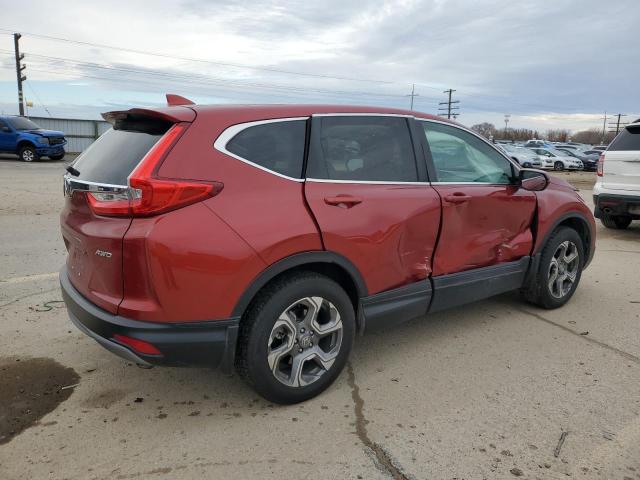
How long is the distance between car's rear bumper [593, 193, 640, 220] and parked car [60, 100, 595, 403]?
16.9 ft

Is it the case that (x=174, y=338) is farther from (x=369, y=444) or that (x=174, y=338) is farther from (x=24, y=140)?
(x=24, y=140)

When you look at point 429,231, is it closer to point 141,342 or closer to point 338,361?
point 338,361

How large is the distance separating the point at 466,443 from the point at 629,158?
6.83 m

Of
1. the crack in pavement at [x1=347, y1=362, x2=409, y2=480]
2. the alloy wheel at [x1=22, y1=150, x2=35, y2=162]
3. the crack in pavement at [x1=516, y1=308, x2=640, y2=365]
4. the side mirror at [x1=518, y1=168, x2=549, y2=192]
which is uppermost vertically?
the side mirror at [x1=518, y1=168, x2=549, y2=192]

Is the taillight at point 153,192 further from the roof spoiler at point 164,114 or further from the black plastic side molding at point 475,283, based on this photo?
the black plastic side molding at point 475,283

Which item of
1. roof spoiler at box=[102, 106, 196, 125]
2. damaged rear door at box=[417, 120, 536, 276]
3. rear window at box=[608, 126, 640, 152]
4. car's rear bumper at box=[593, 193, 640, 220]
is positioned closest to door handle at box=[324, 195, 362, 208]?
damaged rear door at box=[417, 120, 536, 276]

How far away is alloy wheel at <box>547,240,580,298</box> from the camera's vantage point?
184 inches

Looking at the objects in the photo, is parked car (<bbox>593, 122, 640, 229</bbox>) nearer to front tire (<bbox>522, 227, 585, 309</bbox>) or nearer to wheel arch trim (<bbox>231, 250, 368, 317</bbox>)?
front tire (<bbox>522, 227, 585, 309</bbox>)

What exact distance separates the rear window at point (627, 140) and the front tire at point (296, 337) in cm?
679

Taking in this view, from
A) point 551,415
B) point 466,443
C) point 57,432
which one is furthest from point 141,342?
point 551,415

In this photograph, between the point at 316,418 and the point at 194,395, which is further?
the point at 194,395

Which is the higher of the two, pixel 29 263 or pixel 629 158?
pixel 629 158

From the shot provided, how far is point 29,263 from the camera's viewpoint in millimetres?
5789

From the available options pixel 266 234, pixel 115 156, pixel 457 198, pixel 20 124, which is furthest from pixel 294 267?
pixel 20 124
